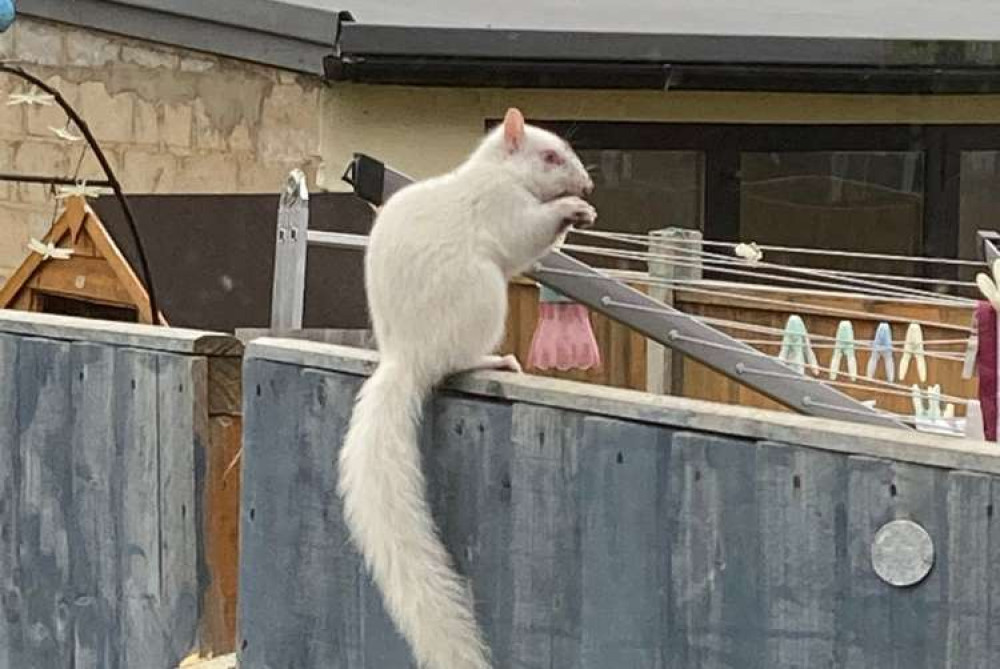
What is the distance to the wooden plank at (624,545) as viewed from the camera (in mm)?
2883

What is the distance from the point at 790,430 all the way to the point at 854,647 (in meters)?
0.33

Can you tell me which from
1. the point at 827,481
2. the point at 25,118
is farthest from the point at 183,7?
the point at 827,481

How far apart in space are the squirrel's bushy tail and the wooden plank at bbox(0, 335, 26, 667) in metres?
1.33

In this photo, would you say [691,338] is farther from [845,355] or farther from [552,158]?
[845,355]

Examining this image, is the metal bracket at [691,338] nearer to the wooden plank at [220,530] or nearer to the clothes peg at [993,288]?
the clothes peg at [993,288]

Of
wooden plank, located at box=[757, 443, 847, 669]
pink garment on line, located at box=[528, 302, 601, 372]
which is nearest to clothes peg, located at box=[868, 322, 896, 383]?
pink garment on line, located at box=[528, 302, 601, 372]

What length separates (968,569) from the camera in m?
2.50

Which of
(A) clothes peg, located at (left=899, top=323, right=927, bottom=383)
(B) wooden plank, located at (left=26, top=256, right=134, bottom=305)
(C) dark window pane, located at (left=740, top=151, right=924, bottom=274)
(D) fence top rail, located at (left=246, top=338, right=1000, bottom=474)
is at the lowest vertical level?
(D) fence top rail, located at (left=246, top=338, right=1000, bottom=474)

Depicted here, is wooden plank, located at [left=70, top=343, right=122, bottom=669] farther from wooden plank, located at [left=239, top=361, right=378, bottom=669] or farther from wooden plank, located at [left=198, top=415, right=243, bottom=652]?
wooden plank, located at [left=239, top=361, right=378, bottom=669]

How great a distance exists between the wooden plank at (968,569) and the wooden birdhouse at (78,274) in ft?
11.7

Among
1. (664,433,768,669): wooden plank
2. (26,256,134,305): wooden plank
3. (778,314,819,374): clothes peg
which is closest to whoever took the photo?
(664,433,768,669): wooden plank

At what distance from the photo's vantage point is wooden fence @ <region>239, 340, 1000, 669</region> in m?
2.54

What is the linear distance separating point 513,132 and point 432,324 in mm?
587

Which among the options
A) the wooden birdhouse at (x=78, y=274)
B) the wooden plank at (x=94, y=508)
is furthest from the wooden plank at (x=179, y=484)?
the wooden birdhouse at (x=78, y=274)
